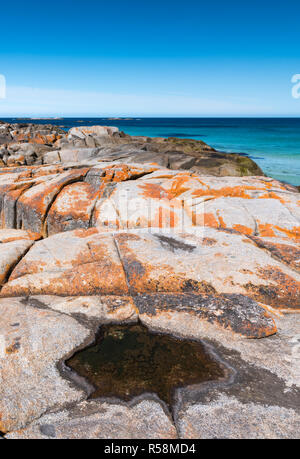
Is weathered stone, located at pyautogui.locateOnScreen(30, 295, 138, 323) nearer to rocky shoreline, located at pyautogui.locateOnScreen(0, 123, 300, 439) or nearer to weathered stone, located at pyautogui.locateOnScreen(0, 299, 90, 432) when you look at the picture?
rocky shoreline, located at pyautogui.locateOnScreen(0, 123, 300, 439)

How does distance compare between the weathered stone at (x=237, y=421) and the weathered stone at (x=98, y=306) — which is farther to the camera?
the weathered stone at (x=98, y=306)

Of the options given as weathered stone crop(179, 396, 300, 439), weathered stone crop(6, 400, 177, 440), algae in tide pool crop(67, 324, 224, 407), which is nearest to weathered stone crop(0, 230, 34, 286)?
algae in tide pool crop(67, 324, 224, 407)

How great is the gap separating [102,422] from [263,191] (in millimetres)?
11442

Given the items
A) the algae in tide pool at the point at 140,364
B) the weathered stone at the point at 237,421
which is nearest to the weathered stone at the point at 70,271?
the algae in tide pool at the point at 140,364

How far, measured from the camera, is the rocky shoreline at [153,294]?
4070mm

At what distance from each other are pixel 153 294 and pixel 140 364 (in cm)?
203

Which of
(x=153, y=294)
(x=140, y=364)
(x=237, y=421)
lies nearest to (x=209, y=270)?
(x=153, y=294)

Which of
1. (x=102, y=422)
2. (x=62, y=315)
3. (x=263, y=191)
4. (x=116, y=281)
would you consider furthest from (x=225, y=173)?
(x=102, y=422)

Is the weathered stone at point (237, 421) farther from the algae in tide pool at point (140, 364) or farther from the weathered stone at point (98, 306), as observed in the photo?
the weathered stone at point (98, 306)

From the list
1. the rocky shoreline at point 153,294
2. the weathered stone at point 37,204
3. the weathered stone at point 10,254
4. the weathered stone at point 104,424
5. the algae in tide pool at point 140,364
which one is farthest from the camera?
the weathered stone at point 37,204

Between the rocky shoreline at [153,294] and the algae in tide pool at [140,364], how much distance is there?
0.61 feet

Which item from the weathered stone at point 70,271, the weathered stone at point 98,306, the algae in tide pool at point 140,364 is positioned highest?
the weathered stone at point 70,271

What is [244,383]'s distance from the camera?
4.68 metres

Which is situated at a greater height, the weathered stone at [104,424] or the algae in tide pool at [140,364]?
the weathered stone at [104,424]
